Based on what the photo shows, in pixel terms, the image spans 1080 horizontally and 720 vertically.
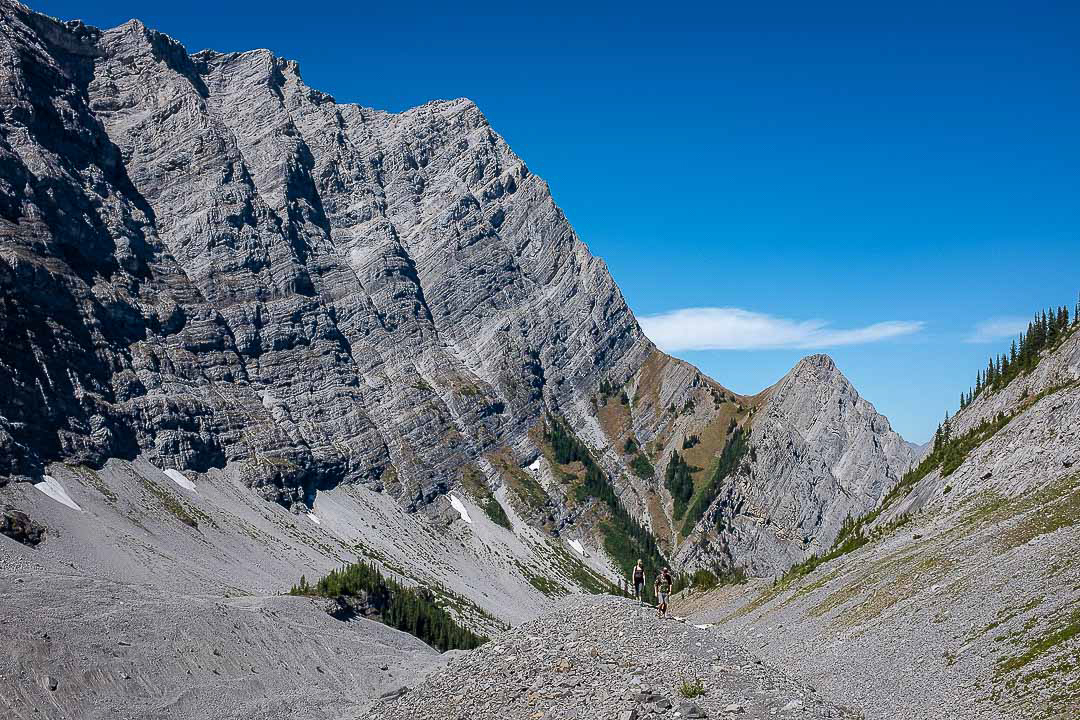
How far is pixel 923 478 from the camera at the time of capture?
101938 mm

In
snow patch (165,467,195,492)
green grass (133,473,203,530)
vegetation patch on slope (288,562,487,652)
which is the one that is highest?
snow patch (165,467,195,492)

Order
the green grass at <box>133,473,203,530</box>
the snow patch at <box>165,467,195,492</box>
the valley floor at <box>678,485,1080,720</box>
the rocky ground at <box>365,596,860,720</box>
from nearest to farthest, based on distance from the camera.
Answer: the rocky ground at <box>365,596,860,720</box> → the valley floor at <box>678,485,1080,720</box> → the green grass at <box>133,473,203,530</box> → the snow patch at <box>165,467,195,492</box>

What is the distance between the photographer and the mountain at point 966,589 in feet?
112

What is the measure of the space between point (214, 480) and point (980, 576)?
178385mm

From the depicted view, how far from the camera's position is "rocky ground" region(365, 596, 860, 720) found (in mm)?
29281

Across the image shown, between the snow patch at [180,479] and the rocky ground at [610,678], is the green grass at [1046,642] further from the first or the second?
the snow patch at [180,479]

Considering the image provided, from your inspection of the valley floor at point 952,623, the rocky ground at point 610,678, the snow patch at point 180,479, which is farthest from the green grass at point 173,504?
the rocky ground at point 610,678

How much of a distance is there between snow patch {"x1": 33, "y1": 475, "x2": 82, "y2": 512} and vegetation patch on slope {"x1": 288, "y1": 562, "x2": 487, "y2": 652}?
49.0 meters

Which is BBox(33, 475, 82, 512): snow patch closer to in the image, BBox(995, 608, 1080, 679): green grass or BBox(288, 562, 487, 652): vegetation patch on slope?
BBox(288, 562, 487, 652): vegetation patch on slope

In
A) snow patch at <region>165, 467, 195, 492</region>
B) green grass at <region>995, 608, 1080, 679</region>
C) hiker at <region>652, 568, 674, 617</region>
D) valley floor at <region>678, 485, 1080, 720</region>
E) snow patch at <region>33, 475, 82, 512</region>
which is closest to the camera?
valley floor at <region>678, 485, 1080, 720</region>

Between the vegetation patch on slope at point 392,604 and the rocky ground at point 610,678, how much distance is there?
84632 millimetres

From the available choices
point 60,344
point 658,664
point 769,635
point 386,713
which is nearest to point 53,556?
point 60,344

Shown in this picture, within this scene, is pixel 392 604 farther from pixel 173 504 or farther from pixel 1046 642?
pixel 1046 642

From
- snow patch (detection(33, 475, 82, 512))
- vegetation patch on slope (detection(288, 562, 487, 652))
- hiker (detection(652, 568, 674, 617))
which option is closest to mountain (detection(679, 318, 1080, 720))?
hiker (detection(652, 568, 674, 617))
